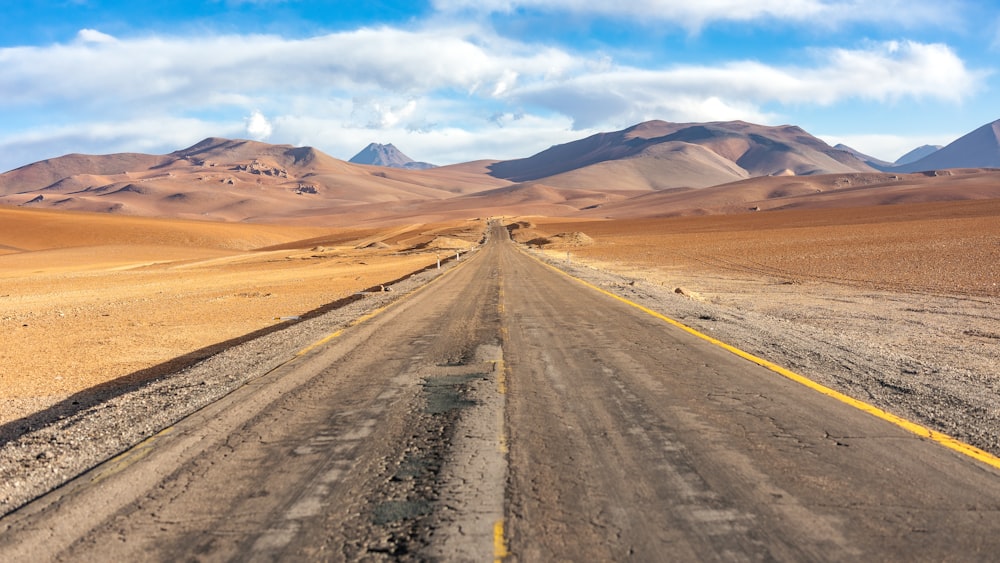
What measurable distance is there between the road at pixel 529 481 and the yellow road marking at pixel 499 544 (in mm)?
14

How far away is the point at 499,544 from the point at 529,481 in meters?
0.98

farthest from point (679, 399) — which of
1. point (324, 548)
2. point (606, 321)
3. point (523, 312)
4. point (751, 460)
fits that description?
point (523, 312)

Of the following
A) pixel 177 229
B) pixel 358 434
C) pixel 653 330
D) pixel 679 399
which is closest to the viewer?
pixel 358 434

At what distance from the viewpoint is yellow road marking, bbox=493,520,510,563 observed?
368cm

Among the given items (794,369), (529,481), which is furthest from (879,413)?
(529,481)

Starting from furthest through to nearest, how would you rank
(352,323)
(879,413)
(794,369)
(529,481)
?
(352,323), (794,369), (879,413), (529,481)

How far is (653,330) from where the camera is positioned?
479 inches

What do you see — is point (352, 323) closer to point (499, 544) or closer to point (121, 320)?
point (121, 320)

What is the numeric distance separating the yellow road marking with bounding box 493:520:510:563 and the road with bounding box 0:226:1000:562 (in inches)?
0.6

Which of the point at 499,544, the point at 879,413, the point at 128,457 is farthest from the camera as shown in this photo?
the point at 879,413

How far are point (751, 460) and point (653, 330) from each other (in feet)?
23.4

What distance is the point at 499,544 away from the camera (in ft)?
12.6

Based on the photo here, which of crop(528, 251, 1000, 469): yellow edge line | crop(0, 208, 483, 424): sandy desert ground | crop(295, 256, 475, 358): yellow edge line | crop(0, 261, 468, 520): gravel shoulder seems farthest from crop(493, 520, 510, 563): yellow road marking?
crop(0, 208, 483, 424): sandy desert ground

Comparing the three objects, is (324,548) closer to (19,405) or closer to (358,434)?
(358,434)
